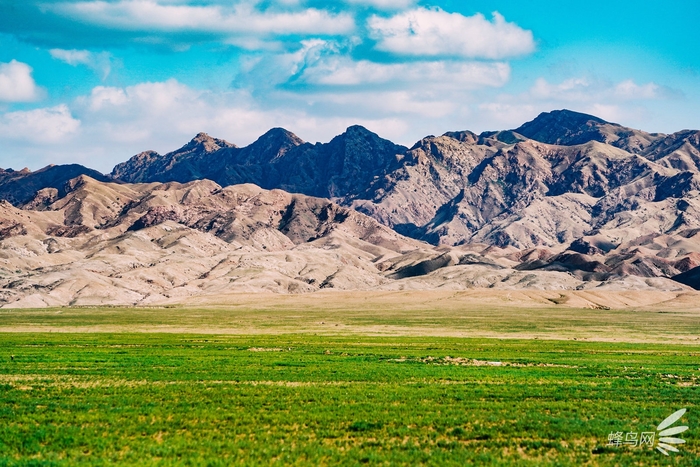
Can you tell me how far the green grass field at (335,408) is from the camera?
20562mm

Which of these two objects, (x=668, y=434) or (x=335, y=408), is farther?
(x=335, y=408)

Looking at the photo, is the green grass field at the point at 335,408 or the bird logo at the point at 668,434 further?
the bird logo at the point at 668,434

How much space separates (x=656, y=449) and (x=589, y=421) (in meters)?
3.56

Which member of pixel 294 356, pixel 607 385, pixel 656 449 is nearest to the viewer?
pixel 656 449

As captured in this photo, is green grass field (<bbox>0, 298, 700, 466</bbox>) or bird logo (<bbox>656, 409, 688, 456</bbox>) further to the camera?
bird logo (<bbox>656, 409, 688, 456</bbox>)

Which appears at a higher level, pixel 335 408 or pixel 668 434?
pixel 668 434

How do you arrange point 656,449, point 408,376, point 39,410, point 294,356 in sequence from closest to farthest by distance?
1. point 656,449
2. point 39,410
3. point 408,376
4. point 294,356

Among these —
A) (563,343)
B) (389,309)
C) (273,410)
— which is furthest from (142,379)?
(389,309)

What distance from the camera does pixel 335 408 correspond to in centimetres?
2739

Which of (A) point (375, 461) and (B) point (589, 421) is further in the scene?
(B) point (589, 421)

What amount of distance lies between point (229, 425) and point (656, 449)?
15085 mm

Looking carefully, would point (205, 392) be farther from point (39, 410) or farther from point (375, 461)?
point (375, 461)

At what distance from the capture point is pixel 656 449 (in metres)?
21.6

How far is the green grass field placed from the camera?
20.6 metres
